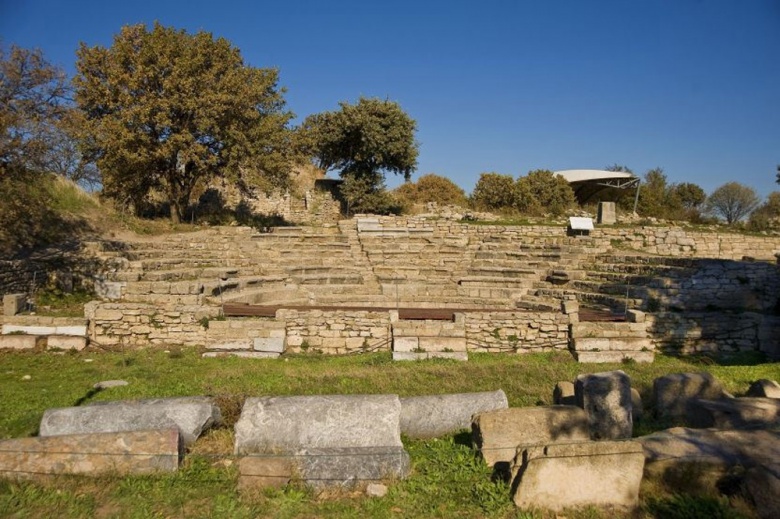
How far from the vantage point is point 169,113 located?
2041 centimetres

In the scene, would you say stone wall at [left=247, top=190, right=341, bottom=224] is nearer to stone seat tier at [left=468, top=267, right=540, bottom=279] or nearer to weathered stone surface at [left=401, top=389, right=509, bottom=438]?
stone seat tier at [left=468, top=267, right=540, bottom=279]

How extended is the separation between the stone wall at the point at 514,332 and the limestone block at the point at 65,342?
29.8ft

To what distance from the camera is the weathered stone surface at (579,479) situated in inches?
184

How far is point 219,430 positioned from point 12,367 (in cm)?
672

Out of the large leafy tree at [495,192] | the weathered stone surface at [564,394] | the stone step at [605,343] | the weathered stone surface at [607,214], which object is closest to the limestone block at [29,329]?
the weathered stone surface at [564,394]

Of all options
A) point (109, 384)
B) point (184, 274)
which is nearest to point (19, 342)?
point (109, 384)

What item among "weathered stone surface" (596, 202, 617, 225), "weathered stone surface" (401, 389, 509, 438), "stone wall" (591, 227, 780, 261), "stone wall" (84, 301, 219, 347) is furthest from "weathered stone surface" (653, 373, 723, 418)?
"weathered stone surface" (596, 202, 617, 225)

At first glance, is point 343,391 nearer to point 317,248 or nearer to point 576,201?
point 317,248

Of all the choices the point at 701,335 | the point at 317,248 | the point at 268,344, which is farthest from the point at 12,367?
the point at 701,335

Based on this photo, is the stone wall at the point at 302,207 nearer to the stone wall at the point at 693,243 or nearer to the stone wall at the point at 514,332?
the stone wall at the point at 693,243

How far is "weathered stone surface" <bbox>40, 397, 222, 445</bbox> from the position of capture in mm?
5902

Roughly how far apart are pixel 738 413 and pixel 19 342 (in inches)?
533

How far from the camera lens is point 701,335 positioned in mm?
13141

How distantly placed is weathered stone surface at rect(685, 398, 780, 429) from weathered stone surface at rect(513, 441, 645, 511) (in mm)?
2262
